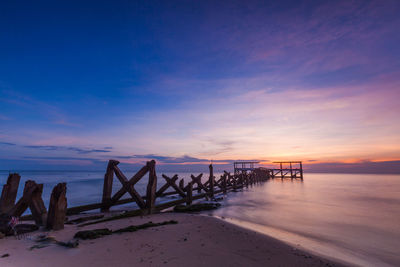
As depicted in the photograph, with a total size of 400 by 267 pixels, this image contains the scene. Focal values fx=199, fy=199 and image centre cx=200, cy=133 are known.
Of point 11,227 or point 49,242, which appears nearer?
point 49,242

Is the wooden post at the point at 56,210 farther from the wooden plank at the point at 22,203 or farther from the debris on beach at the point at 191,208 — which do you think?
the debris on beach at the point at 191,208

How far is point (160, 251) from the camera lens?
4.71 metres

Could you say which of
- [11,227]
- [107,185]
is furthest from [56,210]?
[107,185]

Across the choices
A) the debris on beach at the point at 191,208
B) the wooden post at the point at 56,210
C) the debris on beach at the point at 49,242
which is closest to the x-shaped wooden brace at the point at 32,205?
the wooden post at the point at 56,210

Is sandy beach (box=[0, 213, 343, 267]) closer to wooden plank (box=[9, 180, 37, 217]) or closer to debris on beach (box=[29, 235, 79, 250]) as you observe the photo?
debris on beach (box=[29, 235, 79, 250])

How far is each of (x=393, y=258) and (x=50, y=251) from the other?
382 inches

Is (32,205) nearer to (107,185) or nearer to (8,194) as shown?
(8,194)

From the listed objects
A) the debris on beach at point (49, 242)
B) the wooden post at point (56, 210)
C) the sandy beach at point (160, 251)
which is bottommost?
the sandy beach at point (160, 251)

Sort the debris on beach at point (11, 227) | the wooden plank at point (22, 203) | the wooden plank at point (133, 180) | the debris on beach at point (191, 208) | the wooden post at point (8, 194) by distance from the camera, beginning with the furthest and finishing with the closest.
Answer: the debris on beach at point (191, 208), the wooden plank at point (133, 180), the wooden post at point (8, 194), the wooden plank at point (22, 203), the debris on beach at point (11, 227)

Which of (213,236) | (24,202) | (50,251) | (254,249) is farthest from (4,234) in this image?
(254,249)

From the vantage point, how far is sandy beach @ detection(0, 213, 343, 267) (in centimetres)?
415

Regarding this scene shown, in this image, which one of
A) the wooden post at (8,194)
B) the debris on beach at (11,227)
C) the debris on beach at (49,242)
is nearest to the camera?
the debris on beach at (49,242)

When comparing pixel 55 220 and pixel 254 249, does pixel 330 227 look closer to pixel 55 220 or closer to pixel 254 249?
pixel 254 249

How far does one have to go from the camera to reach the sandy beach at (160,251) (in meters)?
4.15
